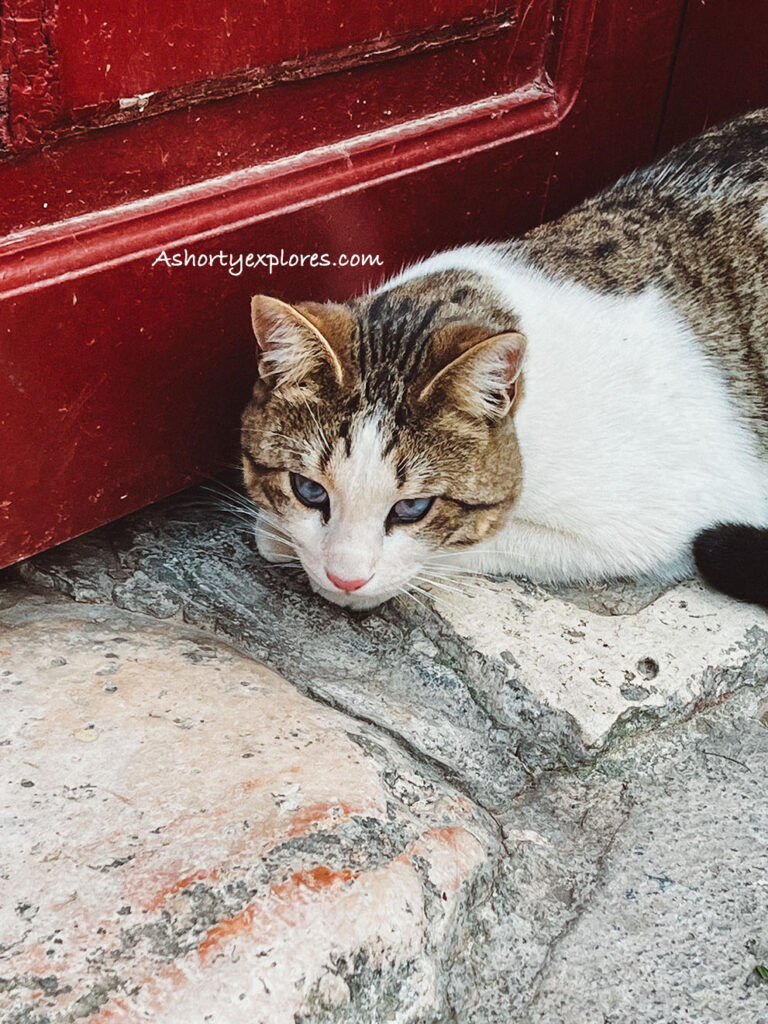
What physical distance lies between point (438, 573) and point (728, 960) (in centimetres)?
76

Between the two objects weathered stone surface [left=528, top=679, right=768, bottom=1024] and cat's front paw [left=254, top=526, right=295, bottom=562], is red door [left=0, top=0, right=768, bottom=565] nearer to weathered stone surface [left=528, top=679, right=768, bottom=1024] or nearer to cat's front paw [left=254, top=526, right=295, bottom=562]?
cat's front paw [left=254, top=526, right=295, bottom=562]

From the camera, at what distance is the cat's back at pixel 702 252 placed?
1.98 meters

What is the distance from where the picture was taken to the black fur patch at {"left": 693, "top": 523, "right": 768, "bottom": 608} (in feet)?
5.93

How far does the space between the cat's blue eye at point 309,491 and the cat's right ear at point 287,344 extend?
6.0 inches

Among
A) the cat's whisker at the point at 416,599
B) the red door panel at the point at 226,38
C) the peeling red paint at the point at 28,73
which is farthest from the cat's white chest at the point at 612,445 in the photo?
the peeling red paint at the point at 28,73

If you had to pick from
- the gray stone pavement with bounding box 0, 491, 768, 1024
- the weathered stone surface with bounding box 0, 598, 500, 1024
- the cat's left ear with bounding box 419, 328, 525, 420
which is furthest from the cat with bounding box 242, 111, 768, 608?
the weathered stone surface with bounding box 0, 598, 500, 1024

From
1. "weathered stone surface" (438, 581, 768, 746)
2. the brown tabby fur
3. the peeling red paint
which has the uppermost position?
the peeling red paint

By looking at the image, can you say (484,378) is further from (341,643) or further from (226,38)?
(226,38)

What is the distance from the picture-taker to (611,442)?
183 centimetres

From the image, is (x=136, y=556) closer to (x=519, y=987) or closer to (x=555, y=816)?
(x=555, y=816)

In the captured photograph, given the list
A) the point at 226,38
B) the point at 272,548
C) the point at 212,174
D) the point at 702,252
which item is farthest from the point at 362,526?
the point at 702,252

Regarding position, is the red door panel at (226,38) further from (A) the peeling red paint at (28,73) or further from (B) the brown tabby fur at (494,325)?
(B) the brown tabby fur at (494,325)

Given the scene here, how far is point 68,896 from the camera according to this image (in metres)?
1.20

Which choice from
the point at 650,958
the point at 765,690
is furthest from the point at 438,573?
the point at 650,958
